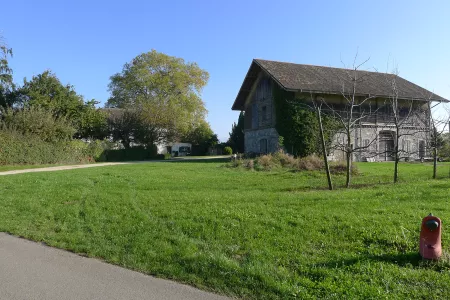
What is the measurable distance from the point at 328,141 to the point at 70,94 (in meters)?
A: 27.3

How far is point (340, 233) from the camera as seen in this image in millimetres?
6191

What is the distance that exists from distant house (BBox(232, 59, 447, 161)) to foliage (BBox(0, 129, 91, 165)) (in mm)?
15951

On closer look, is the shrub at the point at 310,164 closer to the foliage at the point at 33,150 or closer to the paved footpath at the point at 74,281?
the paved footpath at the point at 74,281

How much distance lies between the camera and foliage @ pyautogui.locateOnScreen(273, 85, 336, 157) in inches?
1080

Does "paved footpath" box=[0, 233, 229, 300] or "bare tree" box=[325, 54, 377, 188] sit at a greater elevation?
"bare tree" box=[325, 54, 377, 188]

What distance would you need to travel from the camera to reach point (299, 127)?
90.4ft

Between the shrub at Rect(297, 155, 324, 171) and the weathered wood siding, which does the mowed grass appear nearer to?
the shrub at Rect(297, 155, 324, 171)

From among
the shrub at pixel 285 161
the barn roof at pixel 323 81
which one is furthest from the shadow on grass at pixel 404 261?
the barn roof at pixel 323 81

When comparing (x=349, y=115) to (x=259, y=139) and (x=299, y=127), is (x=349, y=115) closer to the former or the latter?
(x=299, y=127)

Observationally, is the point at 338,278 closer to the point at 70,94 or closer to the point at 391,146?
the point at 391,146

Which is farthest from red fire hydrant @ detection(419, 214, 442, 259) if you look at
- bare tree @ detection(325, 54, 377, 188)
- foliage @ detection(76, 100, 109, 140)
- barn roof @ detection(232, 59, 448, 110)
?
foliage @ detection(76, 100, 109, 140)

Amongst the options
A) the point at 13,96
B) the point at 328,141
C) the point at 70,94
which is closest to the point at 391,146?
the point at 328,141

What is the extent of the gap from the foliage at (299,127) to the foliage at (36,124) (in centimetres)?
1871

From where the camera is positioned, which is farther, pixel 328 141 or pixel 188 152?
pixel 188 152
